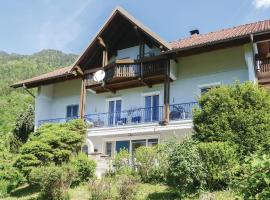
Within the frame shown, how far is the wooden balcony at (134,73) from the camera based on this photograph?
21.6m

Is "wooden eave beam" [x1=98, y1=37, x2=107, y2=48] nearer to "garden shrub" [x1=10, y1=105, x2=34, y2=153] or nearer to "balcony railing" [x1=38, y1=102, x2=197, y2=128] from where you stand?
"balcony railing" [x1=38, y1=102, x2=197, y2=128]

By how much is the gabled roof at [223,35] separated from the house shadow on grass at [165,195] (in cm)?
821

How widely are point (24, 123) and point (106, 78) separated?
8687 mm

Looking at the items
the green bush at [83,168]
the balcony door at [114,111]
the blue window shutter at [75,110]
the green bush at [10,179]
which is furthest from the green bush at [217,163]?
the blue window shutter at [75,110]

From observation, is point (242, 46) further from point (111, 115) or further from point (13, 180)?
point (13, 180)

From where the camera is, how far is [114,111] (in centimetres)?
2462

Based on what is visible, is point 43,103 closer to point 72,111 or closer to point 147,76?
point 72,111

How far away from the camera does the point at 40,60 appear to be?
66188 millimetres

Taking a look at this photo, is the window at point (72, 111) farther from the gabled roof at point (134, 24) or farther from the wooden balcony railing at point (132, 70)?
the wooden balcony railing at point (132, 70)

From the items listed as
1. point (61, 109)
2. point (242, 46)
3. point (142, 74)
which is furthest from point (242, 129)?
point (61, 109)

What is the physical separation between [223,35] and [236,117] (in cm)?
828

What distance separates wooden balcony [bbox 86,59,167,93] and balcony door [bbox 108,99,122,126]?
1.65 m

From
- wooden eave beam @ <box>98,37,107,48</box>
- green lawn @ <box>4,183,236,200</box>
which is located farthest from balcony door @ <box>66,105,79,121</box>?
green lawn @ <box>4,183,236,200</box>

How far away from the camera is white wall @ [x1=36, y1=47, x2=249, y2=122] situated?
20.7m
